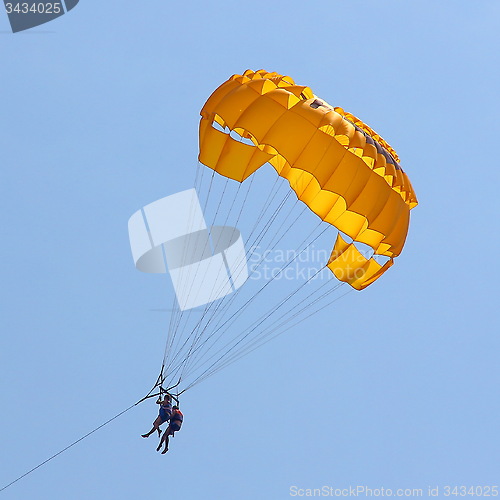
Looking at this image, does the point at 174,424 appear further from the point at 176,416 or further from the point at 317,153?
the point at 317,153

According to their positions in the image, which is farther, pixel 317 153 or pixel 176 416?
pixel 176 416

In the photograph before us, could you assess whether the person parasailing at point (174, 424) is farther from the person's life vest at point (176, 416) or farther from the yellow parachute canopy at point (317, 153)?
the yellow parachute canopy at point (317, 153)

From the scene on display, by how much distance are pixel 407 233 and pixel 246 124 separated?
3.97m

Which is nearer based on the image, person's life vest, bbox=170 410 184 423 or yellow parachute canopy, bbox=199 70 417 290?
yellow parachute canopy, bbox=199 70 417 290

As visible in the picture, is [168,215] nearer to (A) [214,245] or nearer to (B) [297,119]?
(A) [214,245]

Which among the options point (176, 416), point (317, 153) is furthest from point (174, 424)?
point (317, 153)

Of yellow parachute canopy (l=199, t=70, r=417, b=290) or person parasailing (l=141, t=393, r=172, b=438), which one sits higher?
yellow parachute canopy (l=199, t=70, r=417, b=290)

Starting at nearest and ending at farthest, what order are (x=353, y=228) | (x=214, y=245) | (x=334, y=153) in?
(x=334, y=153)
(x=353, y=228)
(x=214, y=245)

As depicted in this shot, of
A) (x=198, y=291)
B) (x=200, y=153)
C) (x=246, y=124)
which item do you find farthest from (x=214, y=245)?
(x=246, y=124)

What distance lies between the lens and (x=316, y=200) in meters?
20.3

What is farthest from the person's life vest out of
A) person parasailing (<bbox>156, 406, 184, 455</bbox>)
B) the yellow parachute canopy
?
the yellow parachute canopy

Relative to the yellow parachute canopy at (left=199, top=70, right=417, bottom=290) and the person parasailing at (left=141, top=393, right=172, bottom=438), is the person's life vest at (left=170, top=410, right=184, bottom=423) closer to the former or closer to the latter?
the person parasailing at (left=141, top=393, right=172, bottom=438)

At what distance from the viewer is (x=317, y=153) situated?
61.0ft

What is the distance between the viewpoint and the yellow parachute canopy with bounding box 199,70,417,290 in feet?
60.9
